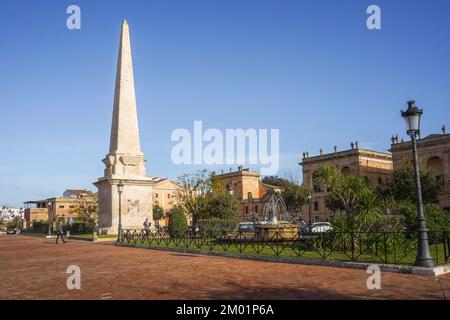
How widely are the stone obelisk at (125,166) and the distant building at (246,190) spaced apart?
162 ft

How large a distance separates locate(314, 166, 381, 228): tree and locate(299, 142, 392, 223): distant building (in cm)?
4539

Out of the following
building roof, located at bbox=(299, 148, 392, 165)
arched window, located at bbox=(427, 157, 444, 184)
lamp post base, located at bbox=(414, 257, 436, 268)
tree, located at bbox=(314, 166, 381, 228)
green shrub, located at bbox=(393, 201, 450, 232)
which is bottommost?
lamp post base, located at bbox=(414, 257, 436, 268)

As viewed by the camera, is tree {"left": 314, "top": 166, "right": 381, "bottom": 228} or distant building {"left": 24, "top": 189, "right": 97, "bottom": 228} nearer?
tree {"left": 314, "top": 166, "right": 381, "bottom": 228}

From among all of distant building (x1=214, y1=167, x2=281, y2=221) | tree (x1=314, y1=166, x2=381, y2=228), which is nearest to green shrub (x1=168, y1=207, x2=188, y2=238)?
tree (x1=314, y1=166, x2=381, y2=228)

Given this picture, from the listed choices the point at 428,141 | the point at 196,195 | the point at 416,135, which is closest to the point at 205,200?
the point at 196,195

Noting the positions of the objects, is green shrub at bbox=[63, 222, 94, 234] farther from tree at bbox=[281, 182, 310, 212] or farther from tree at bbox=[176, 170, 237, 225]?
tree at bbox=[281, 182, 310, 212]

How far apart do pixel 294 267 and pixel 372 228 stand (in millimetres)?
6399

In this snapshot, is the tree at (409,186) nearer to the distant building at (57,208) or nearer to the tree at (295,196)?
the tree at (295,196)

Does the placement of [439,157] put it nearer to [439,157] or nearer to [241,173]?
[439,157]

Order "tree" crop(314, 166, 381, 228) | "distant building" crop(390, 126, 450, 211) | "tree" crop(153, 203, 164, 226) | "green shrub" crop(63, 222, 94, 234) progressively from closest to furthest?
"tree" crop(314, 166, 381, 228)
"green shrub" crop(63, 222, 94, 234)
"distant building" crop(390, 126, 450, 211)
"tree" crop(153, 203, 164, 226)

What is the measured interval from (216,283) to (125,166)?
21.1 metres

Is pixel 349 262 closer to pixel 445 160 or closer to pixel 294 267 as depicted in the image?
pixel 294 267

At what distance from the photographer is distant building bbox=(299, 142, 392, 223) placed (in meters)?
64.2

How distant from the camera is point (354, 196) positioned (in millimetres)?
17203
